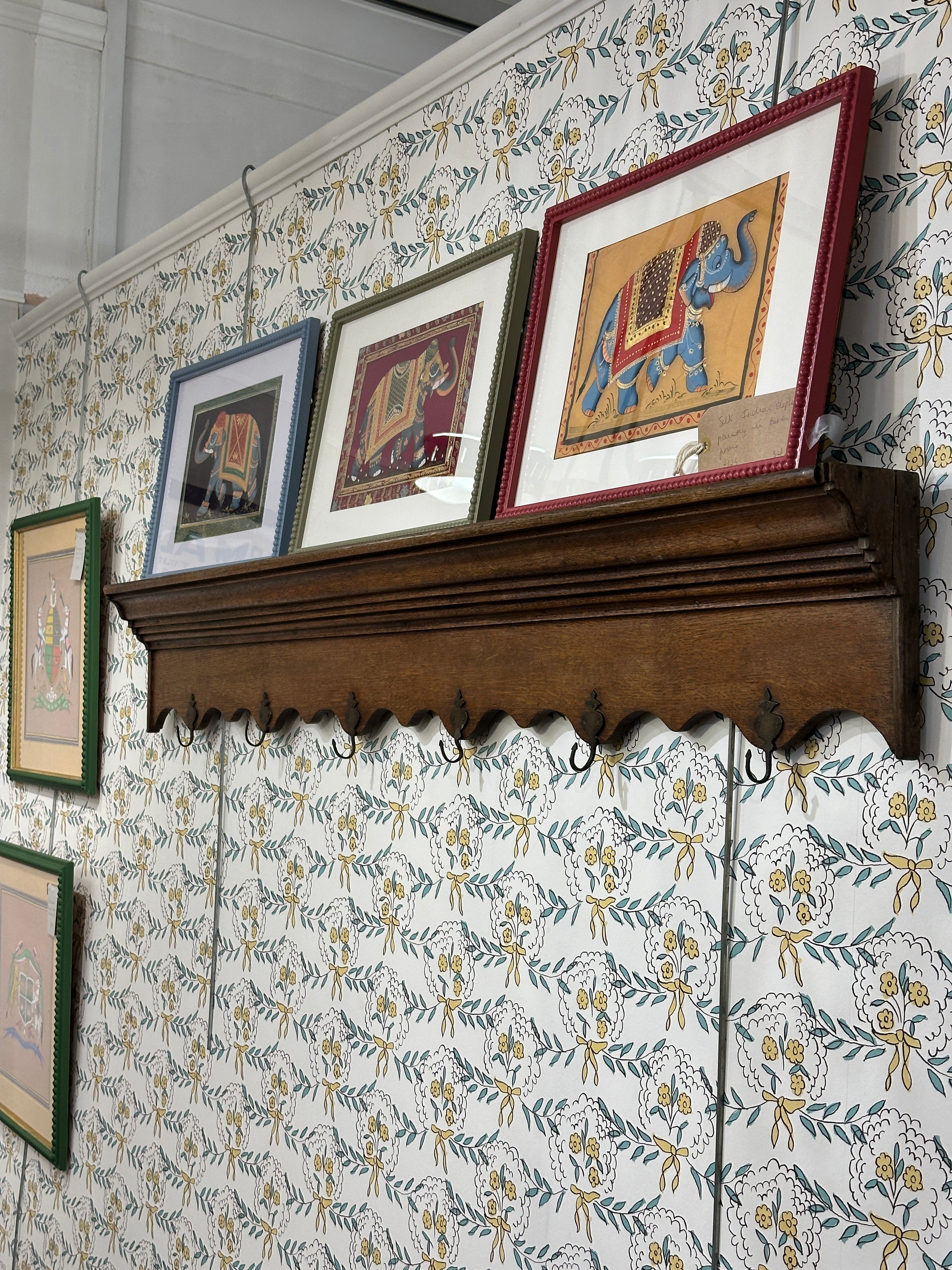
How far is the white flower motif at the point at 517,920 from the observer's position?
3.92 ft

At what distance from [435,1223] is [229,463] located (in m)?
1.06

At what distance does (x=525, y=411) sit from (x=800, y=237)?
351 millimetres

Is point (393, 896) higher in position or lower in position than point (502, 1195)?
higher

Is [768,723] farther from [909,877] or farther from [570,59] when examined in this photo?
[570,59]

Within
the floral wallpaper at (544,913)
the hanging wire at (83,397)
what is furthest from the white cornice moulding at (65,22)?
the floral wallpaper at (544,913)

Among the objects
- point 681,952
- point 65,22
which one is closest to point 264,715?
point 681,952

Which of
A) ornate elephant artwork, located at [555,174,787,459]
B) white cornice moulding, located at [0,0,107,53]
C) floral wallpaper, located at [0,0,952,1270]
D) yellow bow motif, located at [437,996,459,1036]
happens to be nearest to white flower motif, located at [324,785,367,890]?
floral wallpaper, located at [0,0,952,1270]

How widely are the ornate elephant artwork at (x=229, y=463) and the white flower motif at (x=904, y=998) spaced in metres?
1.06

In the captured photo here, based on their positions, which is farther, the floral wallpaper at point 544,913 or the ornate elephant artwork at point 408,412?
the ornate elephant artwork at point 408,412

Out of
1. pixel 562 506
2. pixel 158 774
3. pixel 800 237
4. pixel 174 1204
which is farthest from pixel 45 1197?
pixel 800 237

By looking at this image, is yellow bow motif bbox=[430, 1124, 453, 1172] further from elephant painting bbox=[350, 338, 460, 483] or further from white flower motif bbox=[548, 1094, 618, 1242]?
elephant painting bbox=[350, 338, 460, 483]

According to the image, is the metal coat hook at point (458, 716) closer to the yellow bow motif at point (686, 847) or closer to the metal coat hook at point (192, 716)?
the yellow bow motif at point (686, 847)

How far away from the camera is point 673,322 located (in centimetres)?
105

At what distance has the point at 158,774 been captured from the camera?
1975 mm
